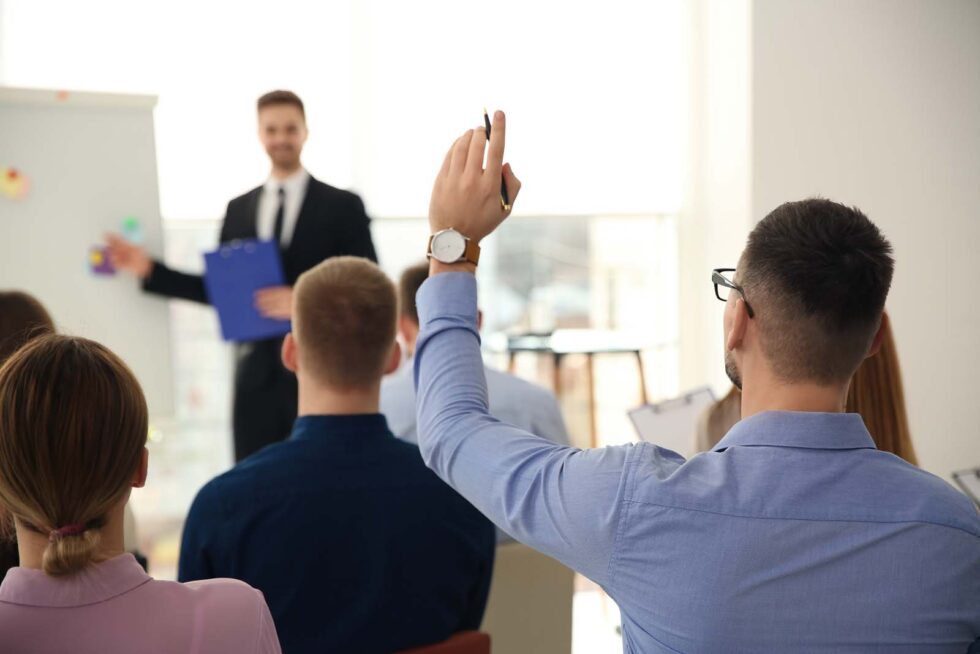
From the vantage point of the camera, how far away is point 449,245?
1.04m

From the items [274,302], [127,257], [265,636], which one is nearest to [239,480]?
[265,636]

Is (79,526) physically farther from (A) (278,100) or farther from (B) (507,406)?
(A) (278,100)

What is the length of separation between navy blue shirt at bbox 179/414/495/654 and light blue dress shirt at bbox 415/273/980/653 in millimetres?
739

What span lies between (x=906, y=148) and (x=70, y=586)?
488 centimetres

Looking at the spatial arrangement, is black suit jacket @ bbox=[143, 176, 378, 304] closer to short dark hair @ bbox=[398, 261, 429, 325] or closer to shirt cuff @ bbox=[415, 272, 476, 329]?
short dark hair @ bbox=[398, 261, 429, 325]

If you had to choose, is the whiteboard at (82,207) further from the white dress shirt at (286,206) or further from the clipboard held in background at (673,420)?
the clipboard held in background at (673,420)

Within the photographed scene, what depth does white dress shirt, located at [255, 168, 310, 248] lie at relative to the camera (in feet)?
12.6

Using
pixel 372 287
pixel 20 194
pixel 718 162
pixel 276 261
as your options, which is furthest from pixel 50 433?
pixel 718 162

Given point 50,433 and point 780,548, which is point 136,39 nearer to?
point 50,433

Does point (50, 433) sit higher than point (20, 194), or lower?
lower

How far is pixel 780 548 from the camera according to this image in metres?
0.94

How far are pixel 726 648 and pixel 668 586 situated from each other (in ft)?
0.25

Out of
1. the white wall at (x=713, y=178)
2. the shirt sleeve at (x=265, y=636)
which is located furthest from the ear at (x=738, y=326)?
the white wall at (x=713, y=178)

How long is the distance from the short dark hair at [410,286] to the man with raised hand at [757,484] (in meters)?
1.76
